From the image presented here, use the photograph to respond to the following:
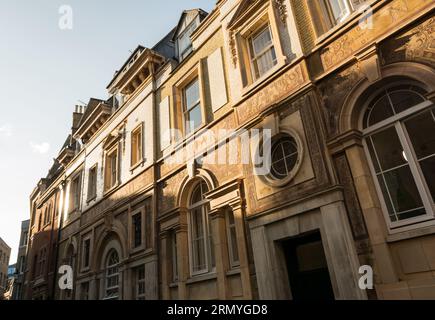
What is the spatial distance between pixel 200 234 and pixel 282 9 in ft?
23.4

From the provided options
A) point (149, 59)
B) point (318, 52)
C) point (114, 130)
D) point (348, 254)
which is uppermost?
point (149, 59)

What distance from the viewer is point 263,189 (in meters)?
8.22

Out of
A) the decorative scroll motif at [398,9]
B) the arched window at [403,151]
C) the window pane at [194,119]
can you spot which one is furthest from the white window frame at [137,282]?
the decorative scroll motif at [398,9]

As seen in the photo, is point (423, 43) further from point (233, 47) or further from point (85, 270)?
point (85, 270)

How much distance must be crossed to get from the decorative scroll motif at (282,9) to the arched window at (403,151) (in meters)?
3.64

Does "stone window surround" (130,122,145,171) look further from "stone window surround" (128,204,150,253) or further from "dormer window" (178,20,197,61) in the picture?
"dormer window" (178,20,197,61)

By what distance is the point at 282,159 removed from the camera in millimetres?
8234

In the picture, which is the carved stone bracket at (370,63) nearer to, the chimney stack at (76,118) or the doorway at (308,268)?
A: the doorway at (308,268)

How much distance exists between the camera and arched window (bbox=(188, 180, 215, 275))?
32.9ft

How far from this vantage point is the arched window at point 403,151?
5.89 meters

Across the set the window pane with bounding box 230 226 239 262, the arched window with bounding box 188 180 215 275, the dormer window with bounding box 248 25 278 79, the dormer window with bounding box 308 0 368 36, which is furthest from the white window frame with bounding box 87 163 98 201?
the dormer window with bounding box 308 0 368 36
